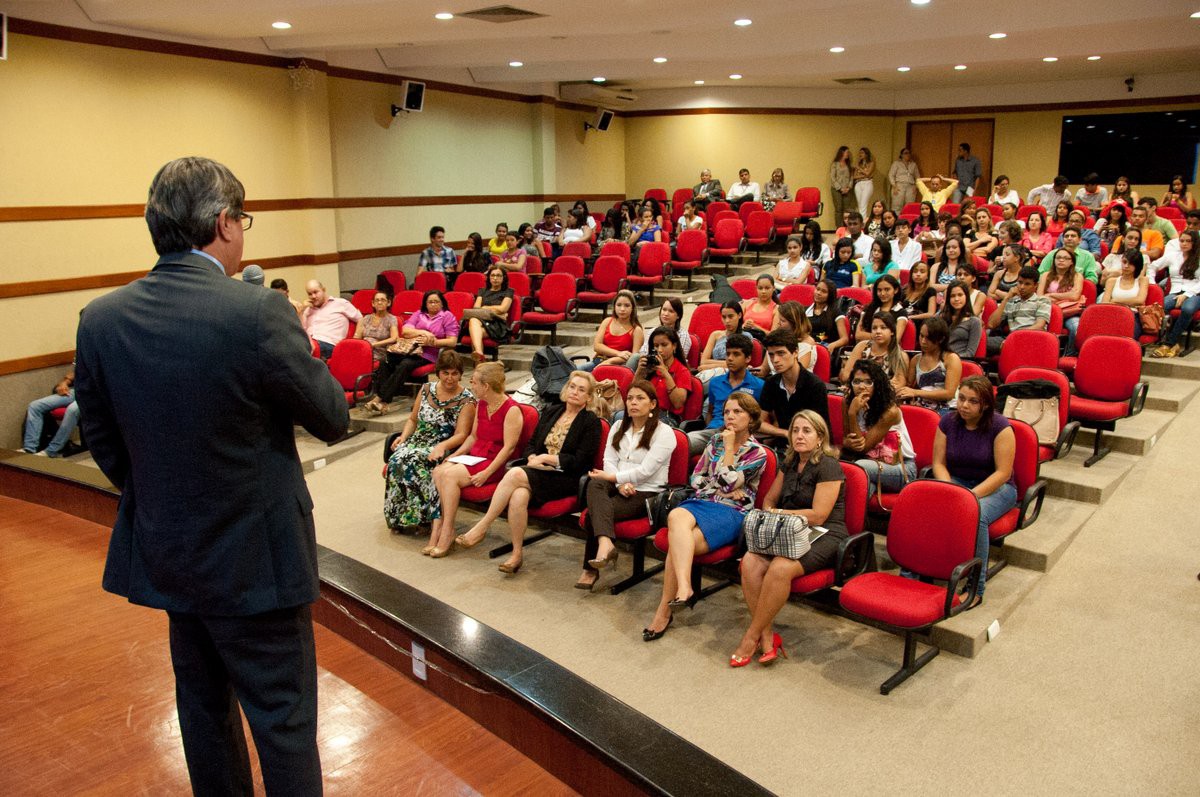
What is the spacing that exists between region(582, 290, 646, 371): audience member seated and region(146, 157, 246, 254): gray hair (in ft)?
16.7

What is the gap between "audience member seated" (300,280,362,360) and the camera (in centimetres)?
738

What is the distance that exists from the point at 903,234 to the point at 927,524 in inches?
200

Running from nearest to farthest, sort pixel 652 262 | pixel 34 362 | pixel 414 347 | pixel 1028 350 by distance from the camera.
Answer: pixel 1028 350 < pixel 34 362 < pixel 414 347 < pixel 652 262

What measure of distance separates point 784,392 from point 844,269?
331 centimetres

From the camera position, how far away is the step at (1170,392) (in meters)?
5.93

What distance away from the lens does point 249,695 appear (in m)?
1.52

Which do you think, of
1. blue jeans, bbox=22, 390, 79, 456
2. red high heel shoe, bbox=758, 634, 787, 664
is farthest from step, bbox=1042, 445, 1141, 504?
blue jeans, bbox=22, 390, 79, 456

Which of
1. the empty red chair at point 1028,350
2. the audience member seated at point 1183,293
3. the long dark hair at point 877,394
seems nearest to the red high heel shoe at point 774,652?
the long dark hair at point 877,394

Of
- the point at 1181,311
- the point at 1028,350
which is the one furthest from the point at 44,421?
the point at 1181,311

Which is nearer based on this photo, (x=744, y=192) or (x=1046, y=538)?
(x=1046, y=538)

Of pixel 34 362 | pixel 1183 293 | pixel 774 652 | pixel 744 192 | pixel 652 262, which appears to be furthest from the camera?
pixel 744 192

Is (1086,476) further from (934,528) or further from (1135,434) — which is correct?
(934,528)

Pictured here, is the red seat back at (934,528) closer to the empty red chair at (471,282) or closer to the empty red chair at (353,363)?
the empty red chair at (353,363)

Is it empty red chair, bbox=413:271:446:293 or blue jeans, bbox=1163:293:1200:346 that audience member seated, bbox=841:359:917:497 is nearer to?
blue jeans, bbox=1163:293:1200:346
